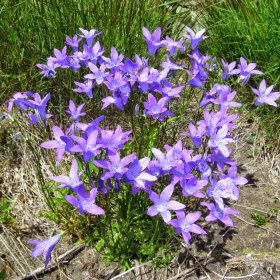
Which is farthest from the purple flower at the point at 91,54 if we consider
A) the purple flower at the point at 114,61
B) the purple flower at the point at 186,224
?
the purple flower at the point at 186,224

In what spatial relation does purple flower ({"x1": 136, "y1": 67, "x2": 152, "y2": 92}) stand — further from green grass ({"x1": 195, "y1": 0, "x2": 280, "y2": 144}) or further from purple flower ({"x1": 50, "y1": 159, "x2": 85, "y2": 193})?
green grass ({"x1": 195, "y1": 0, "x2": 280, "y2": 144})

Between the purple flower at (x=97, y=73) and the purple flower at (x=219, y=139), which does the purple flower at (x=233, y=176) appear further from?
the purple flower at (x=97, y=73)

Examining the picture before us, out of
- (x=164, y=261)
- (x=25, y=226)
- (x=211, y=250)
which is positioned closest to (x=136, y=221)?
(x=164, y=261)

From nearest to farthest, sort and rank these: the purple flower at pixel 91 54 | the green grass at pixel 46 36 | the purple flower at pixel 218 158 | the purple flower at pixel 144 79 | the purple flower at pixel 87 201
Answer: the purple flower at pixel 87 201 < the purple flower at pixel 218 158 < the purple flower at pixel 144 79 < the purple flower at pixel 91 54 < the green grass at pixel 46 36

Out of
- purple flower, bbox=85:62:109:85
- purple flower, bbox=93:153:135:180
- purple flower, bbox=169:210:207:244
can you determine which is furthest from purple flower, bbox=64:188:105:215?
purple flower, bbox=85:62:109:85

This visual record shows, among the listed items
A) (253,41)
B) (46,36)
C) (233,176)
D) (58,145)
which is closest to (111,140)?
(58,145)

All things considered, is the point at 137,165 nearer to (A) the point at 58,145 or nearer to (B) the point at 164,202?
(B) the point at 164,202

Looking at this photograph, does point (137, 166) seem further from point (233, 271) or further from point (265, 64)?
point (265, 64)
